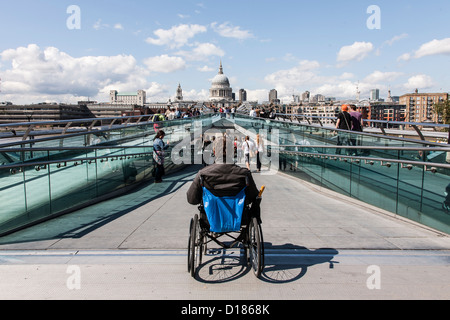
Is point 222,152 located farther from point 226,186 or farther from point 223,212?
point 223,212

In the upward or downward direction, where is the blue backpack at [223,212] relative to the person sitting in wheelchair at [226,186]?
downward

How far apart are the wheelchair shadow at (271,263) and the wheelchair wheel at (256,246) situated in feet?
0.45

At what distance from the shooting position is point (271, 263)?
4.58 meters

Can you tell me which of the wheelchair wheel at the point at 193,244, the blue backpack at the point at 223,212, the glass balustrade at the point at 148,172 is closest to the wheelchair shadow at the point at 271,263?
the wheelchair wheel at the point at 193,244

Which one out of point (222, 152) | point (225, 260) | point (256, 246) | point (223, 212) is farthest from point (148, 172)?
point (256, 246)

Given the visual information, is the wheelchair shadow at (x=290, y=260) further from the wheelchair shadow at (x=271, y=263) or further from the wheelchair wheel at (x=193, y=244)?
the wheelchair wheel at (x=193, y=244)

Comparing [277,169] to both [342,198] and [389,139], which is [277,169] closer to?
[342,198]

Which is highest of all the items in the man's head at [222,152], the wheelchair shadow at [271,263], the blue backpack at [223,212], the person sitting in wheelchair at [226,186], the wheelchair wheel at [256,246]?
the man's head at [222,152]

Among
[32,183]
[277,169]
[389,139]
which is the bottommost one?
[277,169]

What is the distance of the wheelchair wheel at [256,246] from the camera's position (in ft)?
13.2

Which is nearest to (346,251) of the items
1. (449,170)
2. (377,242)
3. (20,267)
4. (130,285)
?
(377,242)

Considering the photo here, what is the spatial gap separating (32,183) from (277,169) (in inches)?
411

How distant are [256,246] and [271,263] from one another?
0.49 metres
